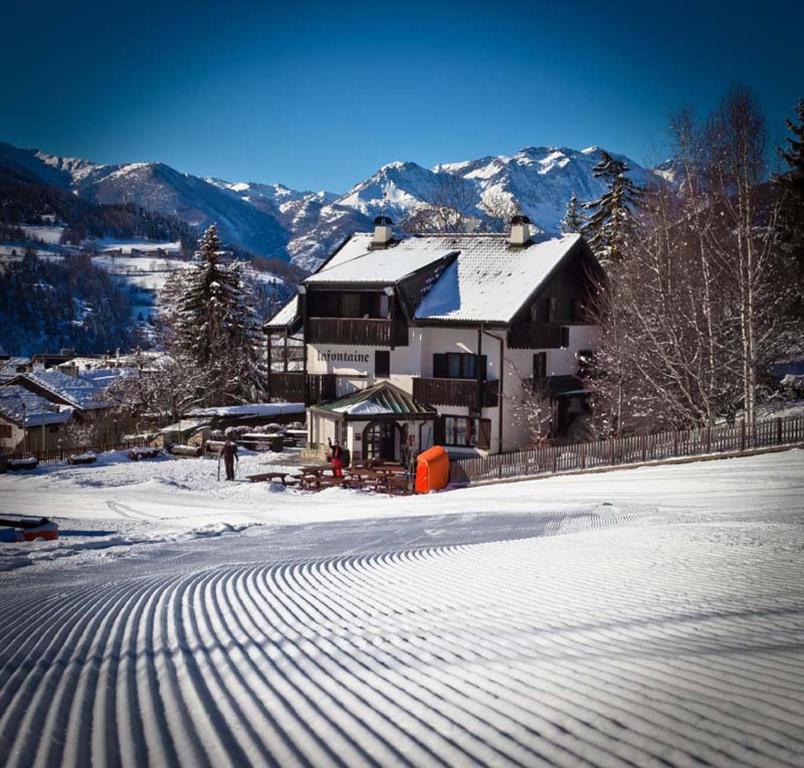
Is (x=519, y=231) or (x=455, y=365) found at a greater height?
(x=519, y=231)

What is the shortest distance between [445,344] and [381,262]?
19.0ft

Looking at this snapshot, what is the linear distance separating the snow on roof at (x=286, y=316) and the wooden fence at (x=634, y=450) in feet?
47.7

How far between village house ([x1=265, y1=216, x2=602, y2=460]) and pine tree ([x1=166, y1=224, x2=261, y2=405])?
13598 mm

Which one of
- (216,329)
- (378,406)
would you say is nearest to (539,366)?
(378,406)

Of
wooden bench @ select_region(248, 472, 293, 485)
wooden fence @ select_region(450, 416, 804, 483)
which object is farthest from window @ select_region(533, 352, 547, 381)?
wooden bench @ select_region(248, 472, 293, 485)

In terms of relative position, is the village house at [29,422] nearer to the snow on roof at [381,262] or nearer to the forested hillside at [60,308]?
the snow on roof at [381,262]

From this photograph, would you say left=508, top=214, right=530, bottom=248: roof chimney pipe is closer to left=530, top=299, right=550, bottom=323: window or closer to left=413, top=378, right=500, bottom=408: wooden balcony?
left=530, top=299, right=550, bottom=323: window

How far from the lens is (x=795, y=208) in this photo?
105ft

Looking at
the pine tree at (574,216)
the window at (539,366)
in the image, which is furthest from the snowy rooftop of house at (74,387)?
the pine tree at (574,216)

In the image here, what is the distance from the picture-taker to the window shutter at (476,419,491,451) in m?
30.1

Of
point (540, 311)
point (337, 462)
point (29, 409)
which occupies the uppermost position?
point (540, 311)

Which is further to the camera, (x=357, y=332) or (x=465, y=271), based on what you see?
(x=465, y=271)

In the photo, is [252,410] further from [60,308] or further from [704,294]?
[60,308]

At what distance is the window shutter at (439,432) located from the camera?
102 feet
